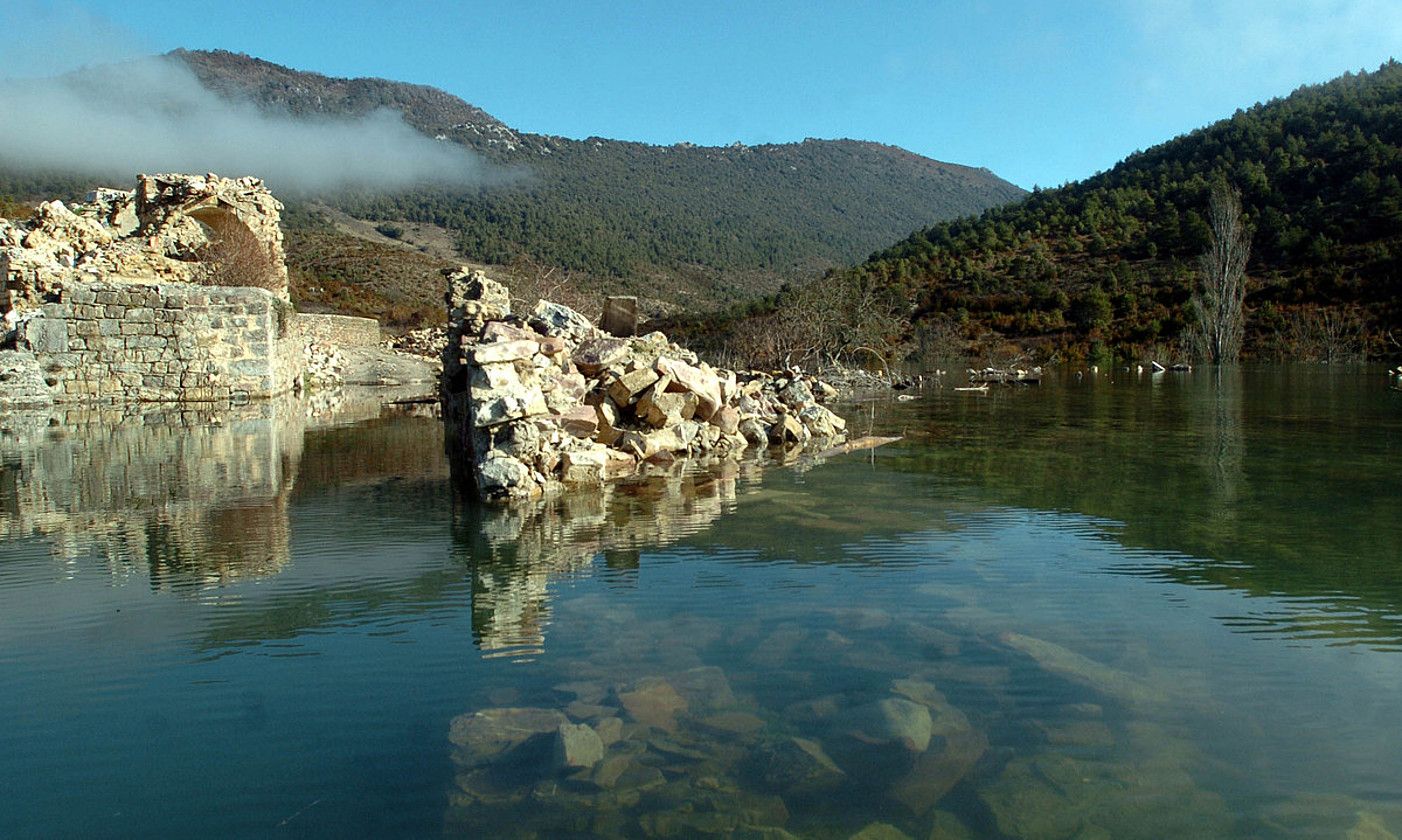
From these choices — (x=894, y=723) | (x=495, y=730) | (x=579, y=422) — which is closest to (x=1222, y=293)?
(x=579, y=422)

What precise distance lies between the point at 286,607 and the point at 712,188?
108 m

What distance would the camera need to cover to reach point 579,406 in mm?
7668

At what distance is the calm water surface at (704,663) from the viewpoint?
2.14 meters

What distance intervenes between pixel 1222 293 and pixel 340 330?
109ft

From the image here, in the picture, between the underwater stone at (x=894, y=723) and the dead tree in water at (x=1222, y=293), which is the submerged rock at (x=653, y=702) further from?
the dead tree in water at (x=1222, y=293)

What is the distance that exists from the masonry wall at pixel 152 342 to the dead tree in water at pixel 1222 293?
1282 inches

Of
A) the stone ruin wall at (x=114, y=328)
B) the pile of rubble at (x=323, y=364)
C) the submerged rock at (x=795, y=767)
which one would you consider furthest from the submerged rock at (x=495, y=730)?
the pile of rubble at (x=323, y=364)

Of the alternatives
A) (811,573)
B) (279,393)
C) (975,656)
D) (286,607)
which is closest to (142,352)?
(279,393)

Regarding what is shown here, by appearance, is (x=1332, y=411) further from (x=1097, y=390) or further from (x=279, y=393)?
(x=279, y=393)

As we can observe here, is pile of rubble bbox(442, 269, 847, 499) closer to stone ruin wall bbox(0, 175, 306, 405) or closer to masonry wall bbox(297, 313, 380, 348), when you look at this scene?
stone ruin wall bbox(0, 175, 306, 405)

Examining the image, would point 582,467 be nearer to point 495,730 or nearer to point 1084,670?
point 495,730

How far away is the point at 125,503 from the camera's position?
5.79 metres

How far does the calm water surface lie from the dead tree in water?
102ft

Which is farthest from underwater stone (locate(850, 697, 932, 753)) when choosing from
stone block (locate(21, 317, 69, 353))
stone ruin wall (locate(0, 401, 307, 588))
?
stone block (locate(21, 317, 69, 353))
